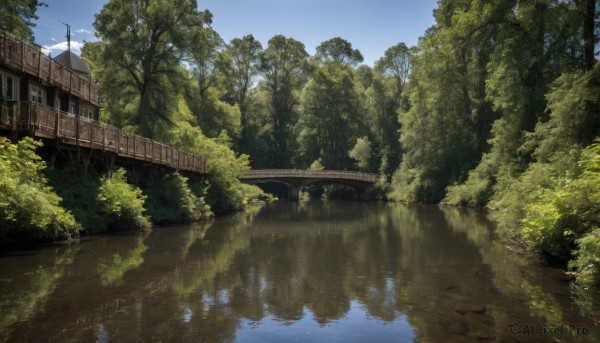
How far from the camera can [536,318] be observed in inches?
354

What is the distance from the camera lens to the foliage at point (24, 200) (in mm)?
14227

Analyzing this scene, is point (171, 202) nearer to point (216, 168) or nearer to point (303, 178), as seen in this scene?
point (216, 168)

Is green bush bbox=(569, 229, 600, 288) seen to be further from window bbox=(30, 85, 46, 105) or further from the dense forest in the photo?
window bbox=(30, 85, 46, 105)

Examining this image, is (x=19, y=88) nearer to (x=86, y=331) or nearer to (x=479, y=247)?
(x=86, y=331)

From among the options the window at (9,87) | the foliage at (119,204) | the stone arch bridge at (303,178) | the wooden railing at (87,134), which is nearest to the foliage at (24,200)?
the wooden railing at (87,134)

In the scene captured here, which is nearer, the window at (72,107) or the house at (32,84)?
the house at (32,84)

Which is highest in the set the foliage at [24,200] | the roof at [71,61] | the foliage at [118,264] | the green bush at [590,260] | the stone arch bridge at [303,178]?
the roof at [71,61]

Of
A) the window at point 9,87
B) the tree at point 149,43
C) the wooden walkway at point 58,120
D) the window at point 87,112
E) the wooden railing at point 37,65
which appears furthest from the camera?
the tree at point 149,43

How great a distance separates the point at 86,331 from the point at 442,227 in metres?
21.4

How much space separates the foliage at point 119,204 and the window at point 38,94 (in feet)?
16.6

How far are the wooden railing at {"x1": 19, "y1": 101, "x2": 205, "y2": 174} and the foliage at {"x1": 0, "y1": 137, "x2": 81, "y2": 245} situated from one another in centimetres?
102

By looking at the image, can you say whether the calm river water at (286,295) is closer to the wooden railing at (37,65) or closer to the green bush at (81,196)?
the green bush at (81,196)

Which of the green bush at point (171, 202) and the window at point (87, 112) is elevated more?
the window at point (87, 112)

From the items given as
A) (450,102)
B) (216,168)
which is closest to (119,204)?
(216,168)
